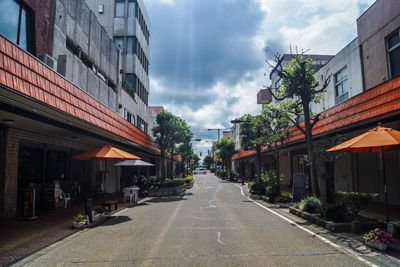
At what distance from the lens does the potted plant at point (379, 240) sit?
6.21 m

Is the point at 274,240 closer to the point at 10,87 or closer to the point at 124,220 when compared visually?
the point at 124,220

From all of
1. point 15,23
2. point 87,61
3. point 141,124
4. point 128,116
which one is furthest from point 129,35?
point 15,23

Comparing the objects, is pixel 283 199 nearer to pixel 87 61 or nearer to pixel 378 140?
pixel 378 140

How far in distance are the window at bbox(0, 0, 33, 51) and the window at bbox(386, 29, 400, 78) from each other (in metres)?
15.6

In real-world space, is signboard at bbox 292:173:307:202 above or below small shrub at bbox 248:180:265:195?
above

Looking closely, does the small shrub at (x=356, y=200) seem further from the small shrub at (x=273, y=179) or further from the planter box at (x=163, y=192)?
the planter box at (x=163, y=192)

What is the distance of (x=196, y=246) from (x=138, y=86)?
81.3 feet

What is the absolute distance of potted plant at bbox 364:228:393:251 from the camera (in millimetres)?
6207

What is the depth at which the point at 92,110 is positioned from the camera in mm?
11891

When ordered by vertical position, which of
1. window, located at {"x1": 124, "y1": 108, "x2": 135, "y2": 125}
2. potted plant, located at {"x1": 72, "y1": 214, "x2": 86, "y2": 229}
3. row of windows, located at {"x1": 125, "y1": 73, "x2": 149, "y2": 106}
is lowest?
potted plant, located at {"x1": 72, "y1": 214, "x2": 86, "y2": 229}

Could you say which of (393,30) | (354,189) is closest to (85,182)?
(354,189)

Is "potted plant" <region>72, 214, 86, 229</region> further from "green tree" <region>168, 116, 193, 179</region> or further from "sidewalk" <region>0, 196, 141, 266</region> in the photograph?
"green tree" <region>168, 116, 193, 179</region>

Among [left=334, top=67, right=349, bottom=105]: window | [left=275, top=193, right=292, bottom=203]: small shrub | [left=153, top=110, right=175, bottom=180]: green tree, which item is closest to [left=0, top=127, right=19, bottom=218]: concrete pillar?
[left=275, top=193, right=292, bottom=203]: small shrub

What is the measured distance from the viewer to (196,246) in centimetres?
669
